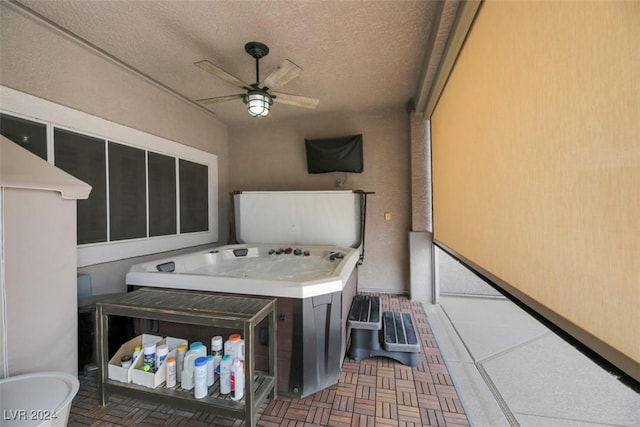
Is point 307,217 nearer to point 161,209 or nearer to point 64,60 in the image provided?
point 161,209

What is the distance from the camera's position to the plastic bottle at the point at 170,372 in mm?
1415

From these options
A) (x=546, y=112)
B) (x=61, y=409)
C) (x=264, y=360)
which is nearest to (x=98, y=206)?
(x=61, y=409)

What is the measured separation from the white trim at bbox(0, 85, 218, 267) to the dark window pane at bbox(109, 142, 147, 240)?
9 cm

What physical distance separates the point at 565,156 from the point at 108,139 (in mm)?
3224

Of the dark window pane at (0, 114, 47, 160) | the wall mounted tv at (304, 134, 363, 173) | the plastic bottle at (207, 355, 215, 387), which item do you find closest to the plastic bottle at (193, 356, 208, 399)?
the plastic bottle at (207, 355, 215, 387)

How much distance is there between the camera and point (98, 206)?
2.21 meters

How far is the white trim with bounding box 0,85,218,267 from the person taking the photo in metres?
1.78

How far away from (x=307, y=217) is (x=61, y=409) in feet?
8.53

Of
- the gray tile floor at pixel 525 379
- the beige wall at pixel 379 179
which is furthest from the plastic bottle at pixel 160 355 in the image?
the beige wall at pixel 379 179

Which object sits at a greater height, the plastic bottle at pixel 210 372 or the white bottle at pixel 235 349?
the white bottle at pixel 235 349

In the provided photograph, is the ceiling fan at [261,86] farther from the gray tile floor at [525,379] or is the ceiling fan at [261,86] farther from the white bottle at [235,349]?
the gray tile floor at [525,379]

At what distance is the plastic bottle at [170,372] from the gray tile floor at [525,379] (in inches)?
68.6

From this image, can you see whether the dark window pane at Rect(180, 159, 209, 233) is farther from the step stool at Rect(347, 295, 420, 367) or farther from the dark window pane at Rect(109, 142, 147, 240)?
the step stool at Rect(347, 295, 420, 367)

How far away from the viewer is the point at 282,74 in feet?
6.14
